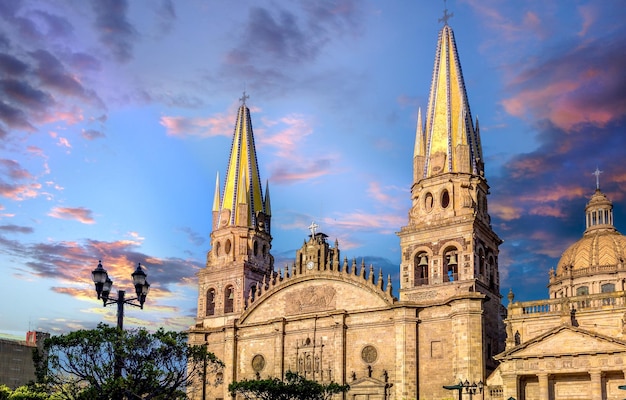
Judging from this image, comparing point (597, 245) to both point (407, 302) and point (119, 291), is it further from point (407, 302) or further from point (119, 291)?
point (119, 291)

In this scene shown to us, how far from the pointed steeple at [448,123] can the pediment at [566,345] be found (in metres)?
13.8

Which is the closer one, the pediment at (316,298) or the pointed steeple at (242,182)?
the pediment at (316,298)

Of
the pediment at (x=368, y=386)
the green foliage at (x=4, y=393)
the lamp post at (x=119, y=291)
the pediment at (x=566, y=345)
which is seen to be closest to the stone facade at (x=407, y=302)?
the pediment at (x=368, y=386)

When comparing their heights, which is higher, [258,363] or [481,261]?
[481,261]

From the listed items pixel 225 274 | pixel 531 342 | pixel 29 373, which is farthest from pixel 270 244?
pixel 29 373

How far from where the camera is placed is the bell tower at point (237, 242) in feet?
201

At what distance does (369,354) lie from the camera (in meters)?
50.5

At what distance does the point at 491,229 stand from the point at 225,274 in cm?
2297

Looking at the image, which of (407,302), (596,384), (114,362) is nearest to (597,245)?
(407,302)

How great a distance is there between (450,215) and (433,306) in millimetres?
6391

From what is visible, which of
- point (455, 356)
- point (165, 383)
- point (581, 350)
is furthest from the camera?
point (455, 356)

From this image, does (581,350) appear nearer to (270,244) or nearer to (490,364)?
(490,364)

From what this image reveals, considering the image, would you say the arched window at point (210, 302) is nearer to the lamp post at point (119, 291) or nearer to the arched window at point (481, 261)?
the arched window at point (481, 261)

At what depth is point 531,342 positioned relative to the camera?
41.3 metres
